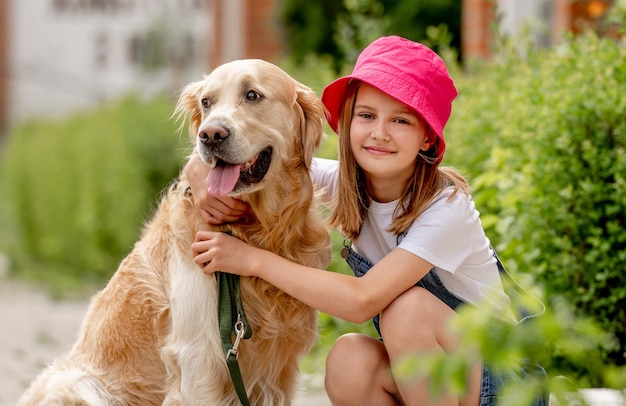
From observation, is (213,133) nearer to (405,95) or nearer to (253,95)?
(253,95)

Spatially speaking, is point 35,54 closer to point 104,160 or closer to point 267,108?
point 104,160

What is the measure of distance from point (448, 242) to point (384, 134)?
42 cm

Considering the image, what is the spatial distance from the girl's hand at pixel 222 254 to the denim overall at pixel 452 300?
0.34 metres

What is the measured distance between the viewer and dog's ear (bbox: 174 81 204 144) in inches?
130

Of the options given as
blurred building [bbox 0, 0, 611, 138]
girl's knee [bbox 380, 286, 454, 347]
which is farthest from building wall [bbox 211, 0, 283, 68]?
blurred building [bbox 0, 0, 611, 138]

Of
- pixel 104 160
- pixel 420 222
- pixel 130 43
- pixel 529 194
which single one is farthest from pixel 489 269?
pixel 130 43

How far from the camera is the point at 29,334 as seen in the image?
7445 millimetres

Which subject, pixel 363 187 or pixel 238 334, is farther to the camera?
pixel 363 187

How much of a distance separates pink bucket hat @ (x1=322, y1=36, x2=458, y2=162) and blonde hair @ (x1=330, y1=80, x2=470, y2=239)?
0.06 m

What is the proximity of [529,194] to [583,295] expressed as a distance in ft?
1.62

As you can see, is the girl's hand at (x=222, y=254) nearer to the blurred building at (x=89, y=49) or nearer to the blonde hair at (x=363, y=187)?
the blonde hair at (x=363, y=187)

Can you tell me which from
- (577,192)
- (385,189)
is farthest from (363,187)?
(577,192)

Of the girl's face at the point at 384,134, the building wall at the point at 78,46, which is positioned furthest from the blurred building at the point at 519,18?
the building wall at the point at 78,46

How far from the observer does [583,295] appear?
3871 mm
